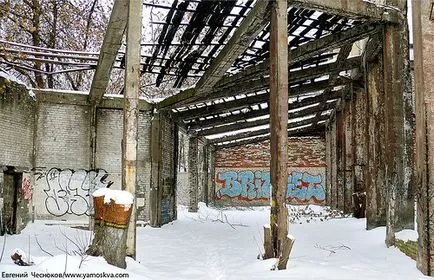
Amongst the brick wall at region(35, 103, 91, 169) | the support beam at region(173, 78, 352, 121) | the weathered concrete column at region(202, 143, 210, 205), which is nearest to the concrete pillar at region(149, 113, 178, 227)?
the support beam at region(173, 78, 352, 121)

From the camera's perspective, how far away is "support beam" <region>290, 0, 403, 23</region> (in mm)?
9047

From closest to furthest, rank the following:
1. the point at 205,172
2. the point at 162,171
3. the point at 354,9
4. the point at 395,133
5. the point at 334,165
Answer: the point at 354,9, the point at 395,133, the point at 162,171, the point at 334,165, the point at 205,172

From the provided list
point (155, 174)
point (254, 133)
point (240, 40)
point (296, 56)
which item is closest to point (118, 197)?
point (240, 40)

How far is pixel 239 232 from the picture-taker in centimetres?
1373

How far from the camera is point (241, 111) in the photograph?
19.3 m

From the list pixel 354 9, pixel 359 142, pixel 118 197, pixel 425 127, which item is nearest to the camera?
pixel 118 197

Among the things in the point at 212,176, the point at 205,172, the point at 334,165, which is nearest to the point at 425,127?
the point at 334,165

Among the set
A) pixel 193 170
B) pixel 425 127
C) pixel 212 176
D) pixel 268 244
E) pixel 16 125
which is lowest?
pixel 268 244

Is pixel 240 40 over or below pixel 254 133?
over

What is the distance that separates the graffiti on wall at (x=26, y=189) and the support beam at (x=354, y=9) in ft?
30.0

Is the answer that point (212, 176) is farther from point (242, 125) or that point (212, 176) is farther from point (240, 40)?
point (240, 40)

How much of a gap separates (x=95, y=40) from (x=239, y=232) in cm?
1276

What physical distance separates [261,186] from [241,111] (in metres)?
8.54

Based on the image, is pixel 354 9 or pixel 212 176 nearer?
pixel 354 9
